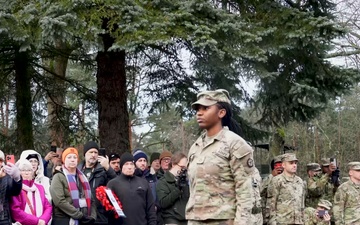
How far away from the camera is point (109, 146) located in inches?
492

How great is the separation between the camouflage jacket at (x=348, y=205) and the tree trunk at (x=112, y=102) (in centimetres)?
447

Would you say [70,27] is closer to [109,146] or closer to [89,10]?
[89,10]

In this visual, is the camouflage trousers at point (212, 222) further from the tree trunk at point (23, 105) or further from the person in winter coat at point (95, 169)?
the tree trunk at point (23, 105)

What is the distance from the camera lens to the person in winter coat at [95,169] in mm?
8734

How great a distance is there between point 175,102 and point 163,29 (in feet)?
15.9

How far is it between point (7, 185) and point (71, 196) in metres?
1.12

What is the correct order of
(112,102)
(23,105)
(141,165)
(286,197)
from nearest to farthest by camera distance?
(141,165), (286,197), (112,102), (23,105)

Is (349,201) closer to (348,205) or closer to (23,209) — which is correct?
(348,205)

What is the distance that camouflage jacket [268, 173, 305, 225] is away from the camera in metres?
10.2

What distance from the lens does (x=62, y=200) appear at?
312 inches

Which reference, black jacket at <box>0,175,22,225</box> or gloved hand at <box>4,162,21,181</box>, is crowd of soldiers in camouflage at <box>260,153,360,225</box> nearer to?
black jacket at <box>0,175,22,225</box>

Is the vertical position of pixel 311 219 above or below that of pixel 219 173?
below

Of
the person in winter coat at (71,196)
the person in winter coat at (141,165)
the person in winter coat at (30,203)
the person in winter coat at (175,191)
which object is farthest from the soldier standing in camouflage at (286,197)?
the person in winter coat at (30,203)

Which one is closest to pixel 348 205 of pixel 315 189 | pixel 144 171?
pixel 315 189
